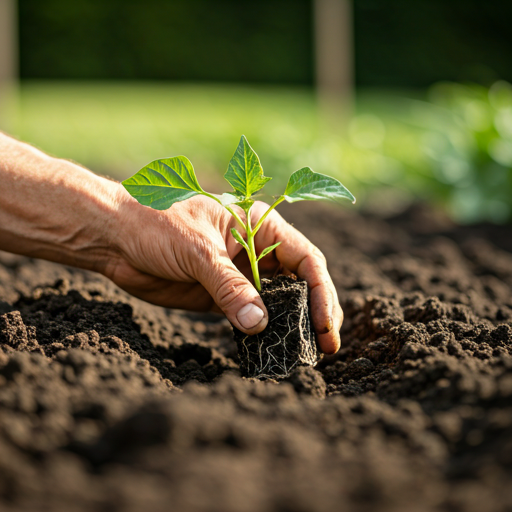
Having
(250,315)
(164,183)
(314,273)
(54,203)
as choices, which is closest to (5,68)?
(54,203)

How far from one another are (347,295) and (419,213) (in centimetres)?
242

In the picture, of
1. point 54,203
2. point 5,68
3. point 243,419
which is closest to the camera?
point 243,419

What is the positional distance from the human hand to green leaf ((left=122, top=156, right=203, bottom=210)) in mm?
235

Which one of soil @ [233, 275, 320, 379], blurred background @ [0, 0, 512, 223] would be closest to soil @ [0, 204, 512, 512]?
soil @ [233, 275, 320, 379]

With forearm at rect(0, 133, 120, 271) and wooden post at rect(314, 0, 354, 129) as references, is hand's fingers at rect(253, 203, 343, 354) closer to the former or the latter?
forearm at rect(0, 133, 120, 271)

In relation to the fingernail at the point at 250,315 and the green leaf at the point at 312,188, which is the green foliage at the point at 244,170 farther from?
the fingernail at the point at 250,315

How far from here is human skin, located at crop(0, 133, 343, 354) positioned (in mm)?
1735

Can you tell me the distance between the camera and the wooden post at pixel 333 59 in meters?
7.57

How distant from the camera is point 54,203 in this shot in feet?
6.26

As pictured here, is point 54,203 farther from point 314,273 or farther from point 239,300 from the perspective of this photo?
point 314,273

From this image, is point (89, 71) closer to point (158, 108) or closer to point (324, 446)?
point (158, 108)

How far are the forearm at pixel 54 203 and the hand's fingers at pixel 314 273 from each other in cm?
55

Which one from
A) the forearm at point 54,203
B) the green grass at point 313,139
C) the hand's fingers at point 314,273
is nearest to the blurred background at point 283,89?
the green grass at point 313,139

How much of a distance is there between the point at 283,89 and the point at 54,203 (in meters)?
13.4
